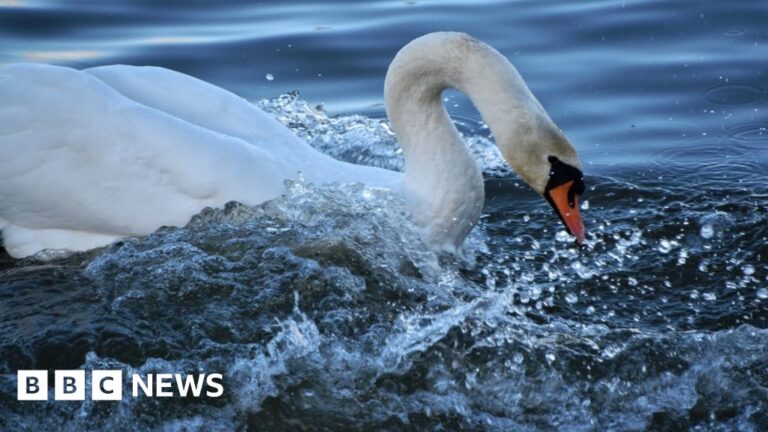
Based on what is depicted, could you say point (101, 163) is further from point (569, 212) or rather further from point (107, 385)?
point (569, 212)

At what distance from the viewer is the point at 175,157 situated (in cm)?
621

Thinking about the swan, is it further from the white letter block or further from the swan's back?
the white letter block

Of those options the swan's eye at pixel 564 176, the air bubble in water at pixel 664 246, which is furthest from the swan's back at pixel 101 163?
the air bubble in water at pixel 664 246

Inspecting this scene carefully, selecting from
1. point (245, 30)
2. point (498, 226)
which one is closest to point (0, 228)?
point (498, 226)

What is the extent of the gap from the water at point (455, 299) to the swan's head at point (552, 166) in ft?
1.60

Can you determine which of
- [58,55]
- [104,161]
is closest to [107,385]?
[104,161]

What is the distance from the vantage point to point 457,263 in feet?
21.2

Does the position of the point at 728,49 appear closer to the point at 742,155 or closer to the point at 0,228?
the point at 742,155

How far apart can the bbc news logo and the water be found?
0.05 m

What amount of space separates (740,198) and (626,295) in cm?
140

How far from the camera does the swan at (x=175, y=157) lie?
6211 mm

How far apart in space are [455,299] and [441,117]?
0.94 metres

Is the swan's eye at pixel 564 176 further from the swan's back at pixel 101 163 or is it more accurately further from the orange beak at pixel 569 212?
the swan's back at pixel 101 163

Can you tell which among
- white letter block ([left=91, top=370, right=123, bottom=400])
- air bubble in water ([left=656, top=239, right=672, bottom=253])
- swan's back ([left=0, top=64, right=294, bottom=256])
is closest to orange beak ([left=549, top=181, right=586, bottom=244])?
air bubble in water ([left=656, top=239, right=672, bottom=253])
